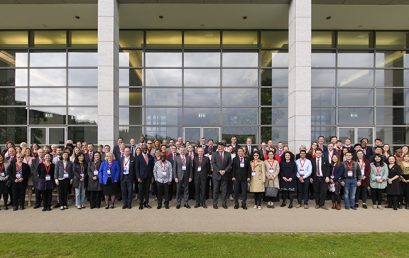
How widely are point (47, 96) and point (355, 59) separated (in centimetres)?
1594

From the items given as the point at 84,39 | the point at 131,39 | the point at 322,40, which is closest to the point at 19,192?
the point at 84,39

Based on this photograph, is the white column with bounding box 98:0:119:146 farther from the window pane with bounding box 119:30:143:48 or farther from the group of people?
the window pane with bounding box 119:30:143:48

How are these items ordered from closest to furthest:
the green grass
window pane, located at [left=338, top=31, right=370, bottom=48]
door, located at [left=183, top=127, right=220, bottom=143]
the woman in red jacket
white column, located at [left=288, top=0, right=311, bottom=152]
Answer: the green grass, the woman in red jacket, white column, located at [left=288, top=0, right=311, bottom=152], door, located at [left=183, top=127, right=220, bottom=143], window pane, located at [left=338, top=31, right=370, bottom=48]

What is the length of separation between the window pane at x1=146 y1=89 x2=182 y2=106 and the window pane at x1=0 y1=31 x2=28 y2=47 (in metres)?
6.83

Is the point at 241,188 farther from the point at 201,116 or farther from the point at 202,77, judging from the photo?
the point at 202,77

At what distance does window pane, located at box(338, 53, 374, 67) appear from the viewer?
16.9 metres

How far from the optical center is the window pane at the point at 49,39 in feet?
54.8

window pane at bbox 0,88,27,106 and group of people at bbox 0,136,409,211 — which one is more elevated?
window pane at bbox 0,88,27,106

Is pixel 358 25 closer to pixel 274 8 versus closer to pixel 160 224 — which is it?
pixel 274 8

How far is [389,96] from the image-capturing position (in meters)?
16.9

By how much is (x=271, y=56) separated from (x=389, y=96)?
6.45 m

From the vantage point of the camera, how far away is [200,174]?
32.8ft

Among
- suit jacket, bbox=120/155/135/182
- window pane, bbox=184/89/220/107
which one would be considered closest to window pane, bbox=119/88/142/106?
window pane, bbox=184/89/220/107

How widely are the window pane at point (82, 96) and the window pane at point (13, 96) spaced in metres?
2.36
